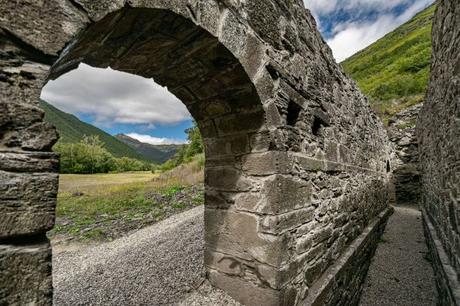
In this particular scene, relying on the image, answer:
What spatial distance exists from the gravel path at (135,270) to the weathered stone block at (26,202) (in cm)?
209

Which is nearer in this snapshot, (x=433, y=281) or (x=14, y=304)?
(x=14, y=304)

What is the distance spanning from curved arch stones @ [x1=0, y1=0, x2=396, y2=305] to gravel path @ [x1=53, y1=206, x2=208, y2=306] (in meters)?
0.61

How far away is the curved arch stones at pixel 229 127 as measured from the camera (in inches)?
39.2

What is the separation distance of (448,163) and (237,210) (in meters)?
3.12

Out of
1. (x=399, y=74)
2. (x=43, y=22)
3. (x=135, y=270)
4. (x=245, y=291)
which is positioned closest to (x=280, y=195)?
(x=245, y=291)

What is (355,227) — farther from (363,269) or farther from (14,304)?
(14,304)

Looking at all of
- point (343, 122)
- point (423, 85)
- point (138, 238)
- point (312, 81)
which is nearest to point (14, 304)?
point (312, 81)

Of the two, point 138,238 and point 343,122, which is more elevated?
point 343,122

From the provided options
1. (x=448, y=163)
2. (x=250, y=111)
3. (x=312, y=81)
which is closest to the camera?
(x=250, y=111)

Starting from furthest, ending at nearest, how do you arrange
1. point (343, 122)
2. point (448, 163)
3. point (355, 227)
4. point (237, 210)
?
point (355, 227) < point (343, 122) < point (448, 163) < point (237, 210)

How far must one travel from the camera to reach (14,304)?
0.94 m

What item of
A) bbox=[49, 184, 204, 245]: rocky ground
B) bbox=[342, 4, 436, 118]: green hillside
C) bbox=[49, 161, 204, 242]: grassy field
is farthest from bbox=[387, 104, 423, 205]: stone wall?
bbox=[49, 184, 204, 245]: rocky ground

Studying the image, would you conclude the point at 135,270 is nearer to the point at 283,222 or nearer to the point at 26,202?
the point at 283,222

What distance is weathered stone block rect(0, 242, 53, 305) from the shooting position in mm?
921
